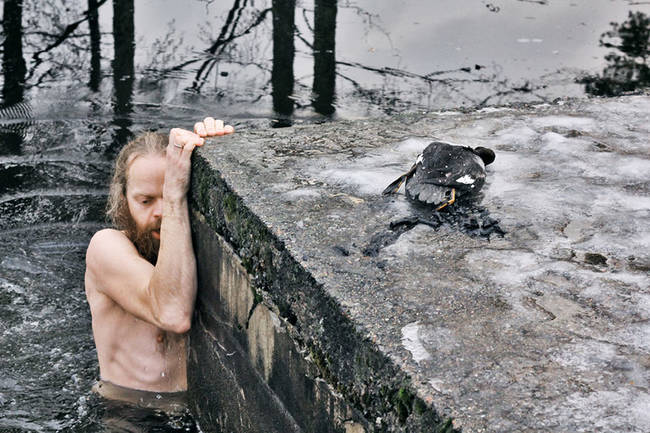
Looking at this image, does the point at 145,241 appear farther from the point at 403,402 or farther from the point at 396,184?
the point at 403,402

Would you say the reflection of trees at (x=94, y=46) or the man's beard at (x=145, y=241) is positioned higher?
the reflection of trees at (x=94, y=46)

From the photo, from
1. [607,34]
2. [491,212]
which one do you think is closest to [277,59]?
[607,34]

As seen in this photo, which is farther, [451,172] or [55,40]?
[55,40]

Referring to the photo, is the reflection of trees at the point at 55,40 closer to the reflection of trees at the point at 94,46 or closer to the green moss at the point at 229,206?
the reflection of trees at the point at 94,46

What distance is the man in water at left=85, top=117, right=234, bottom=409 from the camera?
3.36 meters

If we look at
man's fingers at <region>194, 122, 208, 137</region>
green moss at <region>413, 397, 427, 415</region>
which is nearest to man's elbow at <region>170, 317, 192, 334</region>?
man's fingers at <region>194, 122, 208, 137</region>

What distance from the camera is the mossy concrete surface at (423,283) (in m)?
1.88

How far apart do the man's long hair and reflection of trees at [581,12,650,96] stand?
444 cm

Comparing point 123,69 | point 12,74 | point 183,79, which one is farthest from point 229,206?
point 12,74

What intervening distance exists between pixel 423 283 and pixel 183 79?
560 cm

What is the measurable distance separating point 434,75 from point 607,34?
222cm

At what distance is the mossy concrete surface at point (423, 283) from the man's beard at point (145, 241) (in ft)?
1.05

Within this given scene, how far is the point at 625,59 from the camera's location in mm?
8008

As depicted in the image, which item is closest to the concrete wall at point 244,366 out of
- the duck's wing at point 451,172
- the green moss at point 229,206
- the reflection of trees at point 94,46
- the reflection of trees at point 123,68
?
the green moss at point 229,206
